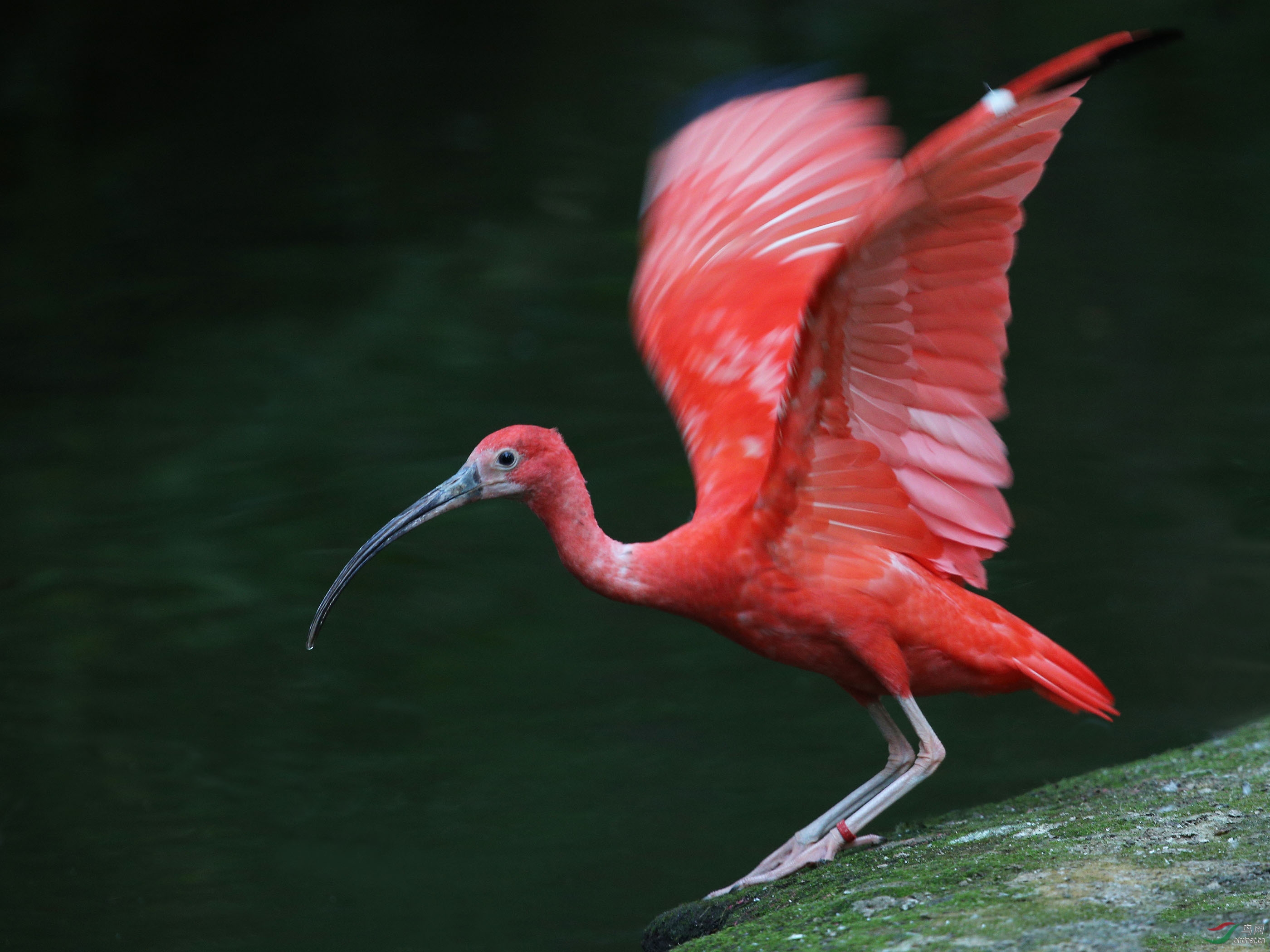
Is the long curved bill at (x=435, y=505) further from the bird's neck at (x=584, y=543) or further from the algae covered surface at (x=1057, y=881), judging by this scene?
the algae covered surface at (x=1057, y=881)

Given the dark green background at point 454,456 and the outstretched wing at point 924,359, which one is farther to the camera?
the dark green background at point 454,456

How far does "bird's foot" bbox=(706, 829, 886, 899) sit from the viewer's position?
143 inches

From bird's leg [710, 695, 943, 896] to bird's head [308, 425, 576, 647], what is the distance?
1075 millimetres

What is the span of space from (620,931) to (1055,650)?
1.41 metres

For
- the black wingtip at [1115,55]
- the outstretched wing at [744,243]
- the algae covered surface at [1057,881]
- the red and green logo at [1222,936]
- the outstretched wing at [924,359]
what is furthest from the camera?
the outstretched wing at [744,243]

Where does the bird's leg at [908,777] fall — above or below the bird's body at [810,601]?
below

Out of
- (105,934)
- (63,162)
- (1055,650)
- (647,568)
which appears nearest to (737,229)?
(647,568)

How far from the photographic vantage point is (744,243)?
450 cm

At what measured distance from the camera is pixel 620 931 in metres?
4.09

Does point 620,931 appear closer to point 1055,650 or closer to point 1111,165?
point 1055,650

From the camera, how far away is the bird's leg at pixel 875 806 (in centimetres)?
367

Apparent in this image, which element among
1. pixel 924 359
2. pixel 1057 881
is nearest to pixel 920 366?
pixel 924 359

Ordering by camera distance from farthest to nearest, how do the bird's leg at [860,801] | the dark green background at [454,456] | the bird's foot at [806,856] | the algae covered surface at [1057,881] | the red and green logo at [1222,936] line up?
the dark green background at [454,456], the bird's leg at [860,801], the bird's foot at [806,856], the algae covered surface at [1057,881], the red and green logo at [1222,936]

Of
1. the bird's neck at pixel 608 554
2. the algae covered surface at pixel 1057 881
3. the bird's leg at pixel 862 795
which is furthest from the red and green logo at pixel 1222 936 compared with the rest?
the bird's neck at pixel 608 554
